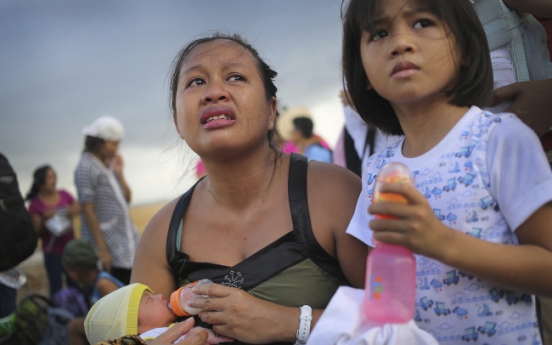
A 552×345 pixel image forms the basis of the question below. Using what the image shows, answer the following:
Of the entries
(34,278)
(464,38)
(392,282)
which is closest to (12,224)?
(392,282)

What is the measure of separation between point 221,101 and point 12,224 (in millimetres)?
1524

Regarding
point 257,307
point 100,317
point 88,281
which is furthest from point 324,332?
point 88,281

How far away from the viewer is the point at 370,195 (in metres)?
1.70

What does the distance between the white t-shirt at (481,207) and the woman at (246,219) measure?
0.46 m

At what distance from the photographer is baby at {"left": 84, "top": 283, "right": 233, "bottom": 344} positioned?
6.77 feet

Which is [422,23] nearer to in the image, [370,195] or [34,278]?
[370,195]

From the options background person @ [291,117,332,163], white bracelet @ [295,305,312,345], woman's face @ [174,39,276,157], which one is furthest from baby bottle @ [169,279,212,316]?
background person @ [291,117,332,163]

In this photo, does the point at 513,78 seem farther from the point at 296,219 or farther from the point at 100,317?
the point at 100,317

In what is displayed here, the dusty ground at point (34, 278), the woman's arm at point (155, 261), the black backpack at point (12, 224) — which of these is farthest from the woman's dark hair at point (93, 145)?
the woman's arm at point (155, 261)

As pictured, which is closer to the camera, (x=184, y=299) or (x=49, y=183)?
(x=184, y=299)

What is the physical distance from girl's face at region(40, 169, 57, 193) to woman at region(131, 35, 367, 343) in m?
5.10

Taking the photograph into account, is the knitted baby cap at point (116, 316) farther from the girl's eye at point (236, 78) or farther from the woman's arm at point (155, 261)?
the girl's eye at point (236, 78)

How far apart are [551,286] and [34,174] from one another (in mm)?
6600

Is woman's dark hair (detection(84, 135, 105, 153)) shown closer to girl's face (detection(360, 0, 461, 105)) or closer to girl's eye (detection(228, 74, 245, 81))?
girl's eye (detection(228, 74, 245, 81))
